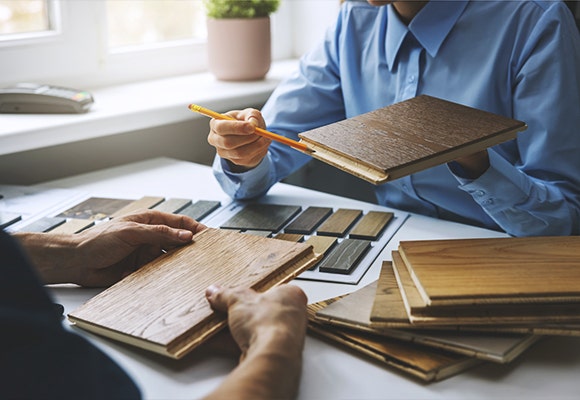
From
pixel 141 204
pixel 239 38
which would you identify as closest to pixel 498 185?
pixel 141 204

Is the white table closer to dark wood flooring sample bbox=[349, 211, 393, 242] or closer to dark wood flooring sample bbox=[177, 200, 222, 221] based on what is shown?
dark wood flooring sample bbox=[349, 211, 393, 242]

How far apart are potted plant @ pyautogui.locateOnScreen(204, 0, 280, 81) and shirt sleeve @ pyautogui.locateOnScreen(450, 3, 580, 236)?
0.89m

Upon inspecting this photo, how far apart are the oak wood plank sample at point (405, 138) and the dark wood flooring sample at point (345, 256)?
19 cm

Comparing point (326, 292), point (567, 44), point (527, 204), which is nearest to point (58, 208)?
point (326, 292)

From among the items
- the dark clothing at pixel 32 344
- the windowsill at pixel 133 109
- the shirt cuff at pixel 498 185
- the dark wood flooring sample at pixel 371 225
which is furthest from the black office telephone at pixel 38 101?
the dark clothing at pixel 32 344

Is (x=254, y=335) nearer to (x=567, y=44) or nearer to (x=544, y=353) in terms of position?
(x=544, y=353)

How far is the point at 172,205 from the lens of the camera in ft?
4.86

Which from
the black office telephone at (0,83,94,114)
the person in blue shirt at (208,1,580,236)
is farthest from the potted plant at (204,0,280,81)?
the black office telephone at (0,83,94,114)

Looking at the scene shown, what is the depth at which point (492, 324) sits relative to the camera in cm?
93

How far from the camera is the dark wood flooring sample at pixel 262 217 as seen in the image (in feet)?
4.54

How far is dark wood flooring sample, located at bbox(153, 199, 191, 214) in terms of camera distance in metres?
1.46

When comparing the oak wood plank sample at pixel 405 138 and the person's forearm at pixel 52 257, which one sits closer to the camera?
the oak wood plank sample at pixel 405 138

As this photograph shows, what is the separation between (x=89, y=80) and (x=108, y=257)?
3.40 feet

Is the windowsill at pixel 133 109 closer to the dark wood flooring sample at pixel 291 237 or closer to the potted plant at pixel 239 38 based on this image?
the potted plant at pixel 239 38
